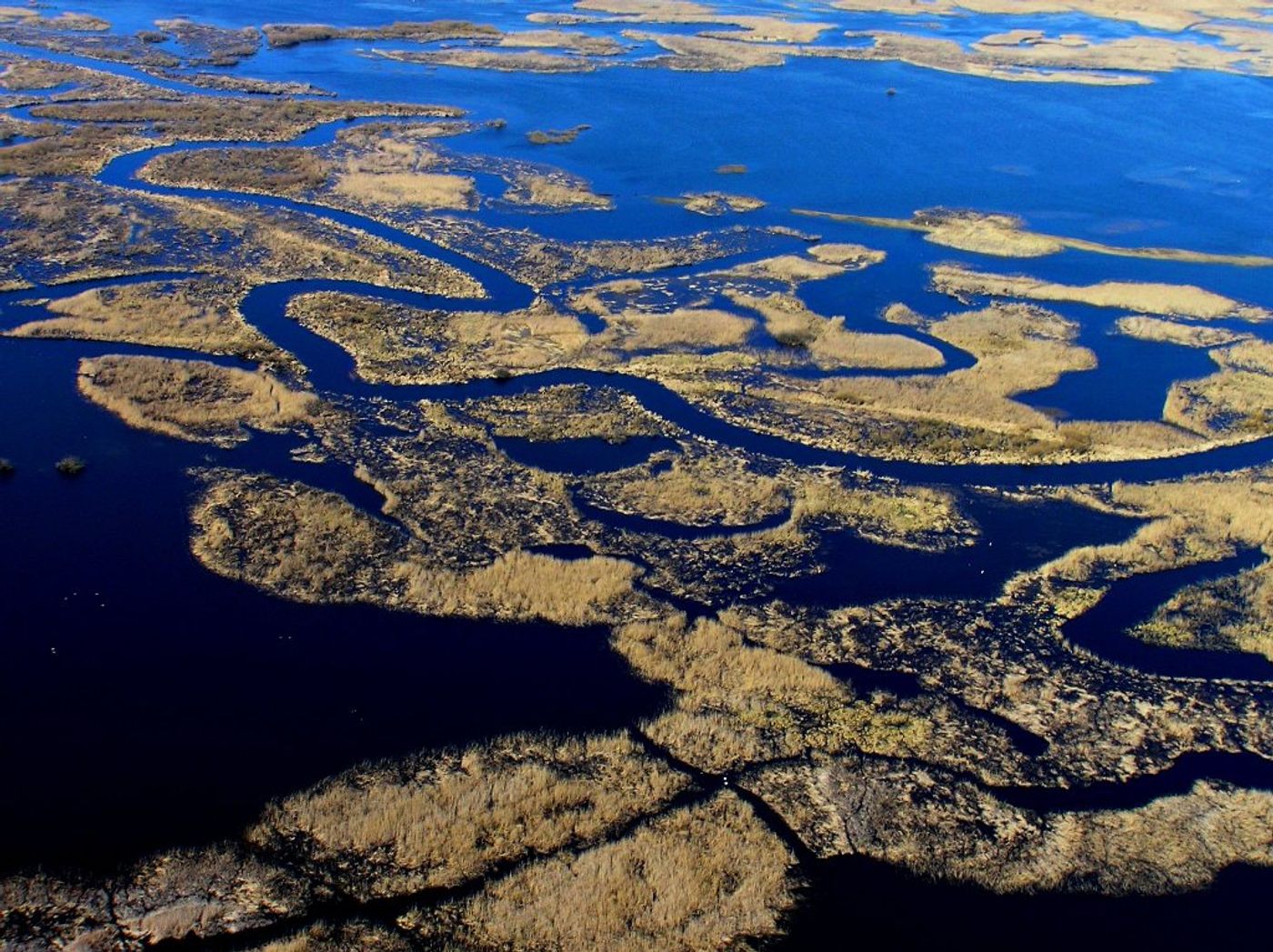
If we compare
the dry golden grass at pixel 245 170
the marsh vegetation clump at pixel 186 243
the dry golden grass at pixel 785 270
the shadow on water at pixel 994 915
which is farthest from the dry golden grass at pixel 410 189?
the shadow on water at pixel 994 915

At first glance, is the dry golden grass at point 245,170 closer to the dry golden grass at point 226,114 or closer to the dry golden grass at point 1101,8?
the dry golden grass at point 226,114

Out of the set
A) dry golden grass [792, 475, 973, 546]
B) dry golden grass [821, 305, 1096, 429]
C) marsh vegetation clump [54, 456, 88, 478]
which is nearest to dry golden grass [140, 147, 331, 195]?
marsh vegetation clump [54, 456, 88, 478]

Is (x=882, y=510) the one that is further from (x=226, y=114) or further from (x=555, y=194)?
(x=226, y=114)

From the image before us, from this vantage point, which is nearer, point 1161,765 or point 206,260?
point 1161,765

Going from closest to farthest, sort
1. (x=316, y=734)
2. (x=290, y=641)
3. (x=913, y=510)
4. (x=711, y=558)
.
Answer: (x=316, y=734) < (x=290, y=641) < (x=711, y=558) < (x=913, y=510)

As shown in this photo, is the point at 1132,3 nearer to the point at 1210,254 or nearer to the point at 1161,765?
the point at 1210,254

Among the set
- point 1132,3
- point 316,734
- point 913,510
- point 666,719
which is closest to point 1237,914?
point 666,719

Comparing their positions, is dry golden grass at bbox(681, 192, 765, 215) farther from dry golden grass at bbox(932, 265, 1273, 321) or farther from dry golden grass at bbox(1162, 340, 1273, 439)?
dry golden grass at bbox(1162, 340, 1273, 439)
